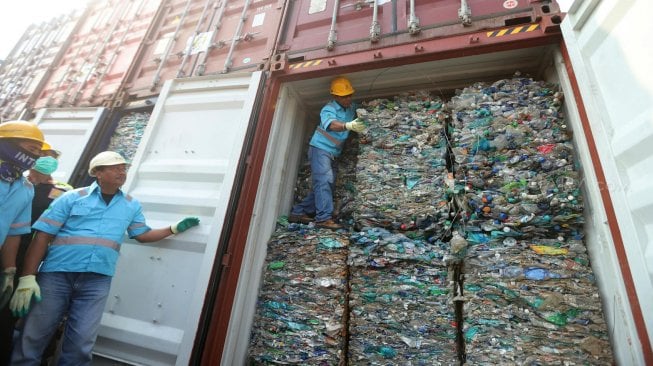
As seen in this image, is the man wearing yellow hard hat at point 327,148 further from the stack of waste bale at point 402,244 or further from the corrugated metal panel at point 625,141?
the corrugated metal panel at point 625,141

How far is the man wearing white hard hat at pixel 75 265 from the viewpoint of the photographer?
1983 millimetres

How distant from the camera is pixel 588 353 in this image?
65.5 inches

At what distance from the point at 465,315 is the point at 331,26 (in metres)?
2.43

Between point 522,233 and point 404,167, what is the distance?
89cm

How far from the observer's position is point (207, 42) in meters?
3.37

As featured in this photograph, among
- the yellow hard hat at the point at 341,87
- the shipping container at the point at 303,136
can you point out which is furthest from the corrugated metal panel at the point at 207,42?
the yellow hard hat at the point at 341,87

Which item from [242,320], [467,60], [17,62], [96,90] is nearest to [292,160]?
[242,320]

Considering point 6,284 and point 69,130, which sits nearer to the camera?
point 6,284

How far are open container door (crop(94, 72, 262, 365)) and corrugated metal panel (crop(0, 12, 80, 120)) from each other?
3.27 metres

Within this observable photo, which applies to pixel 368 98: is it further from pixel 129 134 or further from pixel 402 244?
pixel 129 134

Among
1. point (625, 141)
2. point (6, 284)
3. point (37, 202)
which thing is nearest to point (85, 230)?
point (6, 284)

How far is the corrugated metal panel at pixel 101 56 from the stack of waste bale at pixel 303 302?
9.73 ft

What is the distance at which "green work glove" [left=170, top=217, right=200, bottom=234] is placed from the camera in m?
2.32

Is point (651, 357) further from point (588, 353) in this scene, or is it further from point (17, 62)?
point (17, 62)
